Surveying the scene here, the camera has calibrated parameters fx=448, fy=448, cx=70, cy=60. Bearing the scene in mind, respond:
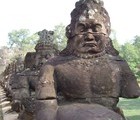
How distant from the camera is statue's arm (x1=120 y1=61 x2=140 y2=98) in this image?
4.30 m

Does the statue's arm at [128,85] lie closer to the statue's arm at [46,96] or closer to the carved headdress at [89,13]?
the carved headdress at [89,13]

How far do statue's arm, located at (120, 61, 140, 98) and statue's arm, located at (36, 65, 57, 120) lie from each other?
0.67m

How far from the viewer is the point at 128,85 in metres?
4.32

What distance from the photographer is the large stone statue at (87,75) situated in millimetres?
4219

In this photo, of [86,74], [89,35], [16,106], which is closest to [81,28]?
[89,35]

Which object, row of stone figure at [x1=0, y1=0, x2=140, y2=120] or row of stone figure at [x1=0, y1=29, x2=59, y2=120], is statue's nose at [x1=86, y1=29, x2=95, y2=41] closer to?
row of stone figure at [x1=0, y1=0, x2=140, y2=120]

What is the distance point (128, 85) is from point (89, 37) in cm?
60

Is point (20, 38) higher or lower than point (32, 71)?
higher

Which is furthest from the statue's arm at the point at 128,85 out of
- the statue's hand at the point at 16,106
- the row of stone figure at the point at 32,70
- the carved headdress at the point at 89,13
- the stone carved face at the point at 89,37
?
the statue's hand at the point at 16,106

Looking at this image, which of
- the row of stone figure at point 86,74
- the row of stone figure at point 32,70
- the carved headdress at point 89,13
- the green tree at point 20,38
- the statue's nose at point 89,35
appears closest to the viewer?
the row of stone figure at point 86,74

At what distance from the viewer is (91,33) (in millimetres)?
4352

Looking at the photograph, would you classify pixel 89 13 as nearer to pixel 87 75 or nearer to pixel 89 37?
pixel 89 37

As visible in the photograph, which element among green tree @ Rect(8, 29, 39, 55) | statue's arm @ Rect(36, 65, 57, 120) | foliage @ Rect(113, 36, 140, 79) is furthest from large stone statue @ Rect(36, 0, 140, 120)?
green tree @ Rect(8, 29, 39, 55)

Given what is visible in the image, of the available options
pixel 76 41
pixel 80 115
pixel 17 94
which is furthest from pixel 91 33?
pixel 17 94
